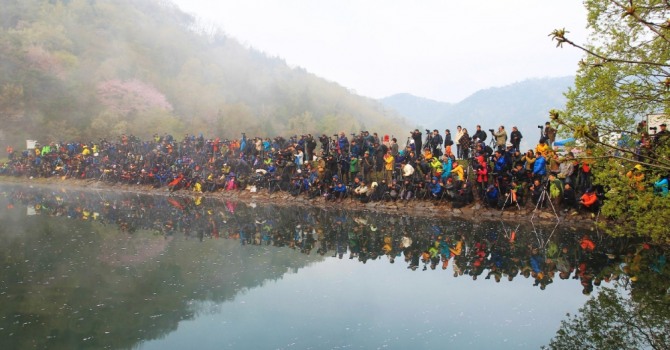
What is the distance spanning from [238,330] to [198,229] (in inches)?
412

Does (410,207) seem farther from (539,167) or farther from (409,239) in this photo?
(409,239)

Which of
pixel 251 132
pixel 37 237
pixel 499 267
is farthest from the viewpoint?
pixel 251 132

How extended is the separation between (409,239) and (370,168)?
9.55m

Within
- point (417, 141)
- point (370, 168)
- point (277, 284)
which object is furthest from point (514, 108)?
point (277, 284)

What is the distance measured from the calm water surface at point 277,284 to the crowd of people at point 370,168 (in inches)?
95.7

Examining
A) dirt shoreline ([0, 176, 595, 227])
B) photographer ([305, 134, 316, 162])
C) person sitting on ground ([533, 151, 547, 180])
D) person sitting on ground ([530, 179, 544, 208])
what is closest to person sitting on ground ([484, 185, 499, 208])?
dirt shoreline ([0, 176, 595, 227])

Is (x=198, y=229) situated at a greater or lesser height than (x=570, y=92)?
lesser

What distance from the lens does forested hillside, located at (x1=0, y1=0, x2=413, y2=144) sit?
53.4 m

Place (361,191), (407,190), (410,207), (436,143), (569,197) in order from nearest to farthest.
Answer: (569,197)
(410,207)
(407,190)
(436,143)
(361,191)

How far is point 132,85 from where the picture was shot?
200ft

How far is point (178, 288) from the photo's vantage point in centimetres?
1148

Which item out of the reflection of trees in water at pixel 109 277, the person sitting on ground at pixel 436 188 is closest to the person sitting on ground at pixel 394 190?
the person sitting on ground at pixel 436 188

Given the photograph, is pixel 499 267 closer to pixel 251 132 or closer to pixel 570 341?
pixel 570 341

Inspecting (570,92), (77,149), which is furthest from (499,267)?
(77,149)
